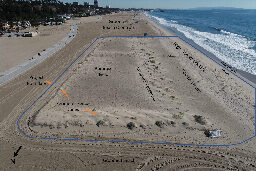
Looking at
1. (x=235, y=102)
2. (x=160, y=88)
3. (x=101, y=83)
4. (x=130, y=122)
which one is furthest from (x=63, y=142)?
(x=235, y=102)

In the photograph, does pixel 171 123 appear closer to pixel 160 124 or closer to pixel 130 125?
pixel 160 124

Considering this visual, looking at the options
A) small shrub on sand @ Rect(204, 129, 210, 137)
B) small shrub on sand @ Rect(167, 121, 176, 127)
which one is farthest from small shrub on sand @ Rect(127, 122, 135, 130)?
small shrub on sand @ Rect(204, 129, 210, 137)

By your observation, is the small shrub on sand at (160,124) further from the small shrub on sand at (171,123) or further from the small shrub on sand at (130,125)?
the small shrub on sand at (130,125)

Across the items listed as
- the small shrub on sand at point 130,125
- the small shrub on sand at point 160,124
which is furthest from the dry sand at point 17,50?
the small shrub on sand at point 160,124

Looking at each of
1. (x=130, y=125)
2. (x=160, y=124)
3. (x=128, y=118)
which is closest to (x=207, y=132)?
(x=160, y=124)

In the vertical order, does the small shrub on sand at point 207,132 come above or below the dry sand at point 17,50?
below

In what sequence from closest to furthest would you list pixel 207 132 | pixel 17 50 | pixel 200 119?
1. pixel 207 132
2. pixel 200 119
3. pixel 17 50

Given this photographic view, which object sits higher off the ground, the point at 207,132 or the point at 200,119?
the point at 200,119

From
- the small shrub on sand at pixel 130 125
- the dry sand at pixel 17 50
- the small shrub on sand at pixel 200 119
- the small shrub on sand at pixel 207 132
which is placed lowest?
the small shrub on sand at pixel 207 132
